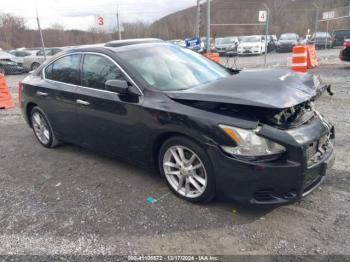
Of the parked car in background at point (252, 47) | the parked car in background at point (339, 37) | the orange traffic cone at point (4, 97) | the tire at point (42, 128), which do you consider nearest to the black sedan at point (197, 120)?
the tire at point (42, 128)

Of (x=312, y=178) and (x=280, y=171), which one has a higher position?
Result: (x=280, y=171)

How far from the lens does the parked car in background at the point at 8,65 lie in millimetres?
18250

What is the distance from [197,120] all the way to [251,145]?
1.84 ft

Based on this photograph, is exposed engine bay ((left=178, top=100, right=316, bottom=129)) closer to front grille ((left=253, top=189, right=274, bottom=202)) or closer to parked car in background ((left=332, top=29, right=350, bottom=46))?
front grille ((left=253, top=189, right=274, bottom=202))

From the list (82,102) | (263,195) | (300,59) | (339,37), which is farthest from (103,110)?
(339,37)

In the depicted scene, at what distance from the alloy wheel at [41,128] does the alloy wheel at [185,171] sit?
264 cm

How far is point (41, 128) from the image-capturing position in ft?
17.6

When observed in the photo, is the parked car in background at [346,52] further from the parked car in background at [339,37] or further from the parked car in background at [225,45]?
the parked car in background at [339,37]

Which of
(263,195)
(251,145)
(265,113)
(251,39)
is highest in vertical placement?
(251,39)

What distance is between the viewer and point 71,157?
16.2ft

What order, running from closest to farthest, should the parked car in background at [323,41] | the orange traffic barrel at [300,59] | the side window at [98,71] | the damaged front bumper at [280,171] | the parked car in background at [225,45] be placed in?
1. the damaged front bumper at [280,171]
2. the side window at [98,71]
3. the orange traffic barrel at [300,59]
4. the parked car in background at [225,45]
5. the parked car in background at [323,41]

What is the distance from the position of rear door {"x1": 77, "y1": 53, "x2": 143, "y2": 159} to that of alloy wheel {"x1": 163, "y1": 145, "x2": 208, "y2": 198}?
0.55 metres

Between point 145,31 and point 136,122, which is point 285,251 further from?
point 145,31

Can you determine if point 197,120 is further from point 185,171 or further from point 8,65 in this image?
point 8,65
